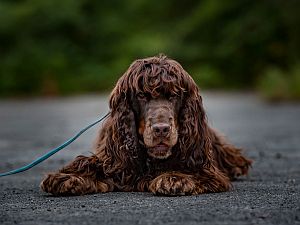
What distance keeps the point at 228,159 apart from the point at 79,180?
6.59 feet

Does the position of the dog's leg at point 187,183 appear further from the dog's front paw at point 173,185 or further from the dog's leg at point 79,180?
the dog's leg at point 79,180

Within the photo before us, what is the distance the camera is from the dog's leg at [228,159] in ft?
25.0

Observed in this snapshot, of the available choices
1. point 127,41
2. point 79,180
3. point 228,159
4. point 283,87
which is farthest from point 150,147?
point 127,41

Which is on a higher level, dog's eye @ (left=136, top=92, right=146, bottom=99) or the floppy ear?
dog's eye @ (left=136, top=92, right=146, bottom=99)

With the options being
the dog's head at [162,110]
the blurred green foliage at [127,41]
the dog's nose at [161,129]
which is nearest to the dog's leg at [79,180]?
the dog's head at [162,110]

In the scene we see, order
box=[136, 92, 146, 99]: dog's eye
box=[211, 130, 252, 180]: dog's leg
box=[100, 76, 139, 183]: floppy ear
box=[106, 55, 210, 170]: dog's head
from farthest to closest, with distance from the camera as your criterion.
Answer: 1. box=[211, 130, 252, 180]: dog's leg
2. box=[100, 76, 139, 183]: floppy ear
3. box=[136, 92, 146, 99]: dog's eye
4. box=[106, 55, 210, 170]: dog's head

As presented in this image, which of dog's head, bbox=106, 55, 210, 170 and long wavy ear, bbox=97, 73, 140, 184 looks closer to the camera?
dog's head, bbox=106, 55, 210, 170

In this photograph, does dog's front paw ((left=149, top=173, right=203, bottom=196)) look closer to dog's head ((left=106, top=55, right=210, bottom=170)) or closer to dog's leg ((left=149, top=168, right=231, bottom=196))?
dog's leg ((left=149, top=168, right=231, bottom=196))

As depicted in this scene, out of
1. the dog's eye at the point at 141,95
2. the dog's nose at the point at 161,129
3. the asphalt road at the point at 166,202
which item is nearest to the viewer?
the asphalt road at the point at 166,202

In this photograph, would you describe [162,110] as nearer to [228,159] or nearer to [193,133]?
[193,133]

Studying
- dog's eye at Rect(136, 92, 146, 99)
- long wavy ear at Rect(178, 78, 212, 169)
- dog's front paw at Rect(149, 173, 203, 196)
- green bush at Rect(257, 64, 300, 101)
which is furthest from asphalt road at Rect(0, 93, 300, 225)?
green bush at Rect(257, 64, 300, 101)

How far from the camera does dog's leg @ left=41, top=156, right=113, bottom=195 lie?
6254 mm

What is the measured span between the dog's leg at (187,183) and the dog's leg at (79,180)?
506 mm

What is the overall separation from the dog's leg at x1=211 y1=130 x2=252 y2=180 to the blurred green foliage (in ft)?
111
